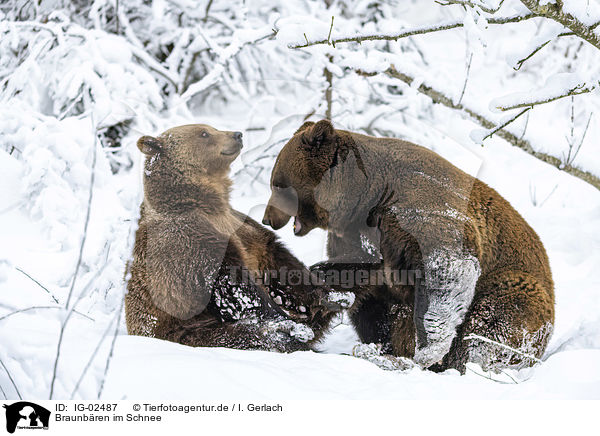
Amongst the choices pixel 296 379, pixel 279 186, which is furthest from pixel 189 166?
pixel 296 379

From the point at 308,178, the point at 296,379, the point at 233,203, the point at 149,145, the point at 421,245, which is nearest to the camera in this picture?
the point at 296,379

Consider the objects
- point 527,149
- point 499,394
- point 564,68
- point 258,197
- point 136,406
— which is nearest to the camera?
point 136,406

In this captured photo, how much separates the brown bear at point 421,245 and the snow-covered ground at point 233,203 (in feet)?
1.04

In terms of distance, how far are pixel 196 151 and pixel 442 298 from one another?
161 cm

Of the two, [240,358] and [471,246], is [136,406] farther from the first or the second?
[471,246]

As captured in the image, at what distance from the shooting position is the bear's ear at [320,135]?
10.3 feet

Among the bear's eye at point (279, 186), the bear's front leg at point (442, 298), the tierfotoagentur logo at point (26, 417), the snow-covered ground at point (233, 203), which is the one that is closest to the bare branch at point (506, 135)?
the snow-covered ground at point (233, 203)

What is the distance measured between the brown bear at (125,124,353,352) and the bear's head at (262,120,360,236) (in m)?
0.25

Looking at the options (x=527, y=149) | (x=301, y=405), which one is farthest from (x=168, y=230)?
(x=527, y=149)

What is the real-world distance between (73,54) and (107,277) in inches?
127

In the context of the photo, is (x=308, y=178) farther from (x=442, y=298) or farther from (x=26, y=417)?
(x=26, y=417)

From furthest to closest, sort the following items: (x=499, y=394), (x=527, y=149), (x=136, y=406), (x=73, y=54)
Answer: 1. (x=73, y=54)
2. (x=527, y=149)
3. (x=499, y=394)
4. (x=136, y=406)

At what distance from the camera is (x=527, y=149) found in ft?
11.5

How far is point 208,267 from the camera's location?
9.58 feet
